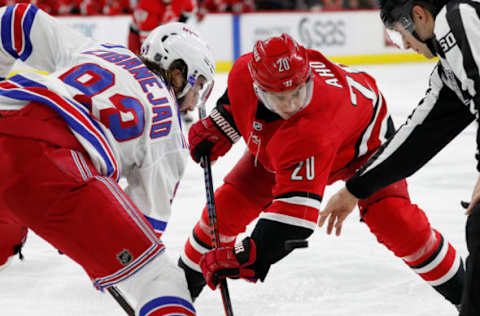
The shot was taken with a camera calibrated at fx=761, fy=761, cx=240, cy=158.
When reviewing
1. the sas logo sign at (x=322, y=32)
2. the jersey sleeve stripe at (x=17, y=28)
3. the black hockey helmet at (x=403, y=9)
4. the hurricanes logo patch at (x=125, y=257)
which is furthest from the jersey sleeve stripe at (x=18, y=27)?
the sas logo sign at (x=322, y=32)

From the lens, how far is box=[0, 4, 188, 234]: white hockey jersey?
5.58 ft

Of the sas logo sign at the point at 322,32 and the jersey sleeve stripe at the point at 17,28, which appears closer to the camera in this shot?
the jersey sleeve stripe at the point at 17,28

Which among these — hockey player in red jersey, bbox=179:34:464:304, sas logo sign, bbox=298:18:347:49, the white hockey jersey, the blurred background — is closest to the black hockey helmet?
hockey player in red jersey, bbox=179:34:464:304

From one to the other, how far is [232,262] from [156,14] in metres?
5.07

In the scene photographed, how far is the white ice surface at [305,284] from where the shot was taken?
7.88 ft

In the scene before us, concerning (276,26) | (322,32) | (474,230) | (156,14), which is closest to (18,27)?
(474,230)

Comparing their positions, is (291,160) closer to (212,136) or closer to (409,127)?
(409,127)

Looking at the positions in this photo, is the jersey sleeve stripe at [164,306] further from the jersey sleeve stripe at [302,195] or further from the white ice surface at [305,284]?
the white ice surface at [305,284]

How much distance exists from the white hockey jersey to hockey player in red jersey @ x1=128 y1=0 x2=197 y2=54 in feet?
15.1

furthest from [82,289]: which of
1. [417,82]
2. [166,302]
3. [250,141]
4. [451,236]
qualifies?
[417,82]

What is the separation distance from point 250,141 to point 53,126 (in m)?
0.61

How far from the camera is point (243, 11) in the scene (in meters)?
9.66

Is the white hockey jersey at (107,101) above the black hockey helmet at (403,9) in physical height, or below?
below

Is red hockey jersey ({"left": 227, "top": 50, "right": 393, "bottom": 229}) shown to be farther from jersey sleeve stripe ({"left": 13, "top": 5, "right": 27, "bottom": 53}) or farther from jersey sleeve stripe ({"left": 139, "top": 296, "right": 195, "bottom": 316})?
jersey sleeve stripe ({"left": 13, "top": 5, "right": 27, "bottom": 53})
